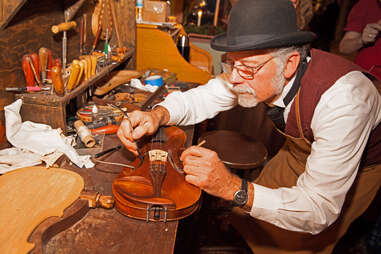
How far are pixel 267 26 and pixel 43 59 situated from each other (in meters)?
1.34

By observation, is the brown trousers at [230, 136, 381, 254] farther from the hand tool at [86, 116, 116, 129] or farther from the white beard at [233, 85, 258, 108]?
the hand tool at [86, 116, 116, 129]

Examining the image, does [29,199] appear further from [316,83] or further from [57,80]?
[316,83]

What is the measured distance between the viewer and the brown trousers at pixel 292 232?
1883mm

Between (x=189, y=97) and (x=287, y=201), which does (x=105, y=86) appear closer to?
(x=189, y=97)

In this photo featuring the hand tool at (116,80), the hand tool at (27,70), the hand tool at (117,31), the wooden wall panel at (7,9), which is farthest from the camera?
the hand tool at (117,31)

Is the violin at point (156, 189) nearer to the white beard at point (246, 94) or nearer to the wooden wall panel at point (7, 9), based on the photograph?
the white beard at point (246, 94)

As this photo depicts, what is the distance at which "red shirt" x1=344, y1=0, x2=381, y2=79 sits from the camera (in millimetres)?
2791

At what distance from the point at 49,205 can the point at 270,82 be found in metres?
1.20

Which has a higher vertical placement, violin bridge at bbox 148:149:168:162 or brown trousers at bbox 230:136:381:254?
violin bridge at bbox 148:149:168:162

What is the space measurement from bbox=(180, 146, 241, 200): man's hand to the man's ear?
23.8 inches

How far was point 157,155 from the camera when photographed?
1.49m

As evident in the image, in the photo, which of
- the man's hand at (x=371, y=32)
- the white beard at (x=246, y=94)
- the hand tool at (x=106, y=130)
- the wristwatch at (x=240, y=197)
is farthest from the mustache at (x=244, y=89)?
the man's hand at (x=371, y=32)

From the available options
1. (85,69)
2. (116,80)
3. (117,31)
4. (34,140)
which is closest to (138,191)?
(34,140)

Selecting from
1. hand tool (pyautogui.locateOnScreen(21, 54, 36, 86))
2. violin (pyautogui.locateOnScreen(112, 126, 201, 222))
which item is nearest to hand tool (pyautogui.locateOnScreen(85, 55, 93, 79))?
hand tool (pyautogui.locateOnScreen(21, 54, 36, 86))
